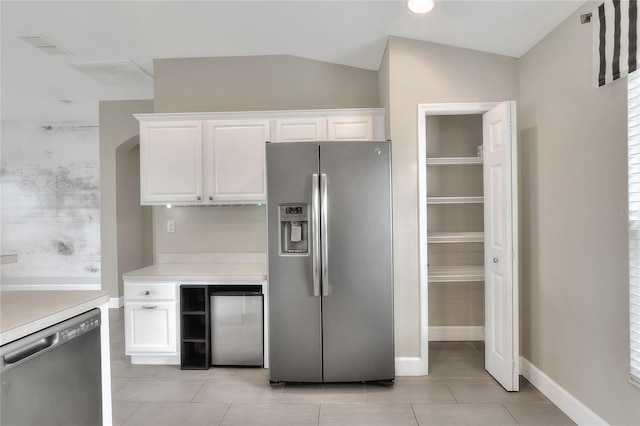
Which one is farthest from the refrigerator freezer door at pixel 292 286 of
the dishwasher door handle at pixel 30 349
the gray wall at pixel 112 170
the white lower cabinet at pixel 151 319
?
the gray wall at pixel 112 170

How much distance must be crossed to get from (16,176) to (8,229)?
0.85 metres

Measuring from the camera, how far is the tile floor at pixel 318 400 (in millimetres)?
2326

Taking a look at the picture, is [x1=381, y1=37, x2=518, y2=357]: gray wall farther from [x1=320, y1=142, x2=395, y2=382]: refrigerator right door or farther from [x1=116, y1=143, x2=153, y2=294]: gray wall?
[x1=116, y1=143, x2=153, y2=294]: gray wall

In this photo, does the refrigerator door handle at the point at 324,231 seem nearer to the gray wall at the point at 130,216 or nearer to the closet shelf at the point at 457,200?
the closet shelf at the point at 457,200

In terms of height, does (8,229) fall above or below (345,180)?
below

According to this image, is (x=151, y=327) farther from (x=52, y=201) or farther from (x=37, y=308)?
(x=52, y=201)

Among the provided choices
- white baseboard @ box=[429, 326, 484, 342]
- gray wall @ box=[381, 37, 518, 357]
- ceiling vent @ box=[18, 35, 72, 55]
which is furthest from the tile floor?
ceiling vent @ box=[18, 35, 72, 55]

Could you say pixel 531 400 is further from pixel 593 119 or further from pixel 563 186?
pixel 593 119

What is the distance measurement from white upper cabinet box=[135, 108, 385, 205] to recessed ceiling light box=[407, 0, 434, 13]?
951 millimetres

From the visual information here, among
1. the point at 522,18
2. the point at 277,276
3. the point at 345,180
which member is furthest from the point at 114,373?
the point at 522,18

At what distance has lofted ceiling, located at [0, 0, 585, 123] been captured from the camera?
8.32 ft

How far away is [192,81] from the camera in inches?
145

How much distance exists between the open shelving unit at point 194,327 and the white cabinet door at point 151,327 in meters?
0.08

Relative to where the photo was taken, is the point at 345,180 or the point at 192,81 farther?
the point at 192,81
